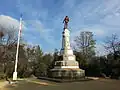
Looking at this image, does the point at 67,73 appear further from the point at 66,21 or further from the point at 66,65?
the point at 66,21

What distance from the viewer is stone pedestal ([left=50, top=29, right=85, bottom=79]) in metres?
26.2

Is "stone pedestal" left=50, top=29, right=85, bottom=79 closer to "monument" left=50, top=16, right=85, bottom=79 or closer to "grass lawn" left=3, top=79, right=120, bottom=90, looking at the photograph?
"monument" left=50, top=16, right=85, bottom=79

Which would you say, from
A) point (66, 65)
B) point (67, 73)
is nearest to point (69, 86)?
point (67, 73)

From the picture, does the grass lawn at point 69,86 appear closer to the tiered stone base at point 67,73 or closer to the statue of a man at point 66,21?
the tiered stone base at point 67,73

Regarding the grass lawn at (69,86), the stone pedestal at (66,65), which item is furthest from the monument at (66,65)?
the grass lawn at (69,86)

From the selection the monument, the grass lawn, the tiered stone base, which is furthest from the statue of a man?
the grass lawn

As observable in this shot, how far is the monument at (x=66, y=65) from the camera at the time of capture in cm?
2616

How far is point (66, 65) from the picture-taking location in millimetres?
27406

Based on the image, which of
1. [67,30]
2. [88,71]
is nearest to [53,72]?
[67,30]

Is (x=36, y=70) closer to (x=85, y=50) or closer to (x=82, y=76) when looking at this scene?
(x=85, y=50)

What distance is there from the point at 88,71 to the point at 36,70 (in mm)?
11667

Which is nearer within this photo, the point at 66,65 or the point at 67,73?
the point at 67,73

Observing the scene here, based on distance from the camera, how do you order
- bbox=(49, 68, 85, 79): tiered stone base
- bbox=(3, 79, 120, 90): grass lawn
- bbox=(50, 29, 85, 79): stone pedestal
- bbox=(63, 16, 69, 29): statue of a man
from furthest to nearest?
bbox=(63, 16, 69, 29): statue of a man
bbox=(50, 29, 85, 79): stone pedestal
bbox=(49, 68, 85, 79): tiered stone base
bbox=(3, 79, 120, 90): grass lawn

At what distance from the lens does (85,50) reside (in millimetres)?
46719
